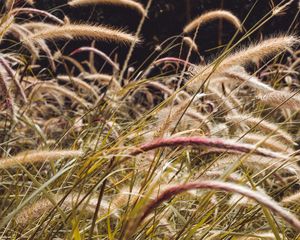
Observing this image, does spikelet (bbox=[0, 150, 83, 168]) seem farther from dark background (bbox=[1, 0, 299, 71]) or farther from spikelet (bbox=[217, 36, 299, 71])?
dark background (bbox=[1, 0, 299, 71])

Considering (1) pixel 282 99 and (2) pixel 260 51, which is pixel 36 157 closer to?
(2) pixel 260 51

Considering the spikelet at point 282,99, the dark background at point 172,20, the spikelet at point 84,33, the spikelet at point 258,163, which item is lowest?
the dark background at point 172,20

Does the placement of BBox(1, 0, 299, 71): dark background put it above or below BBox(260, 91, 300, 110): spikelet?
below

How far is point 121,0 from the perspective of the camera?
2.55 metres

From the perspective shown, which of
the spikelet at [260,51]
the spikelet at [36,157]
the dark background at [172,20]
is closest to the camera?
the spikelet at [36,157]

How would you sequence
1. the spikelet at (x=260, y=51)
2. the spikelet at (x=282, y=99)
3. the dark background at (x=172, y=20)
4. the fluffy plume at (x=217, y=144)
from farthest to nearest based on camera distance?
1. the dark background at (x=172, y=20)
2. the spikelet at (x=282, y=99)
3. the spikelet at (x=260, y=51)
4. the fluffy plume at (x=217, y=144)

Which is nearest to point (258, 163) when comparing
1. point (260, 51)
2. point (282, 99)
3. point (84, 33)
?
point (282, 99)

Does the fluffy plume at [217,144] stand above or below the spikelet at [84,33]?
above

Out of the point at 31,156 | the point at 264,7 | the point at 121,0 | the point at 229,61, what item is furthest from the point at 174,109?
the point at 264,7

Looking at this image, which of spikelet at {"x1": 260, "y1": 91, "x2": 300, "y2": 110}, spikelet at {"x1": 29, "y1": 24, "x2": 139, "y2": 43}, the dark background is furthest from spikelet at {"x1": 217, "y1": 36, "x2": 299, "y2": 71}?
the dark background

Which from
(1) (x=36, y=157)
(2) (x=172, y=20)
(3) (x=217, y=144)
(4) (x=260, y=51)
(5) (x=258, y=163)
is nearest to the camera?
(3) (x=217, y=144)

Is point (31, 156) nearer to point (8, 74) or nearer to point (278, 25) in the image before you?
point (8, 74)

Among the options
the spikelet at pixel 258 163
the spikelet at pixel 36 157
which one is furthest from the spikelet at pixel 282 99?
the spikelet at pixel 36 157

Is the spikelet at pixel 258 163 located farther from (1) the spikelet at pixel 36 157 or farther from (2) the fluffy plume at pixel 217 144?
(2) the fluffy plume at pixel 217 144
